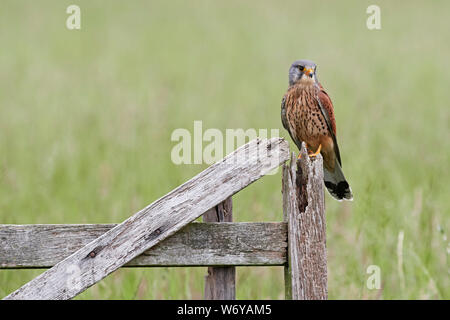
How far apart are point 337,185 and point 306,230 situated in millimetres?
1313

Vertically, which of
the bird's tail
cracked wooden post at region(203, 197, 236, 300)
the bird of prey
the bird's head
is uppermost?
the bird's head

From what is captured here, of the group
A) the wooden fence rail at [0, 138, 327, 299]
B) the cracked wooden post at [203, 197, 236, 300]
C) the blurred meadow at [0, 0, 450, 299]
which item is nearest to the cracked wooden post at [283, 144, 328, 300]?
the wooden fence rail at [0, 138, 327, 299]

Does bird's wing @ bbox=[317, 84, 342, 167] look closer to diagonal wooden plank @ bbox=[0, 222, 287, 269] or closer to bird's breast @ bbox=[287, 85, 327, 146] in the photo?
bird's breast @ bbox=[287, 85, 327, 146]

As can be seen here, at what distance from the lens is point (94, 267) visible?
7.73 ft

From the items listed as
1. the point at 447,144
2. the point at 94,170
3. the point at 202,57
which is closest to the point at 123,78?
the point at 202,57

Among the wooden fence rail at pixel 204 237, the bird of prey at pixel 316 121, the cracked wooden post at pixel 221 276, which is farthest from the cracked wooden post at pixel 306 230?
the bird of prey at pixel 316 121

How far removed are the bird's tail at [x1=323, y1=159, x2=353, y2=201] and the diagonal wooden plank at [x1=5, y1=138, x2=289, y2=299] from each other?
1262 mm

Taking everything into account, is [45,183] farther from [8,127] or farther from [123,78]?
[123,78]

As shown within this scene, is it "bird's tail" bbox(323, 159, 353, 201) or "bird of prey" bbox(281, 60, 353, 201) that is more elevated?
"bird of prey" bbox(281, 60, 353, 201)

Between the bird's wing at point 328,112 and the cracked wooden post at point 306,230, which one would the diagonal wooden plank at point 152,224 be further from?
the bird's wing at point 328,112

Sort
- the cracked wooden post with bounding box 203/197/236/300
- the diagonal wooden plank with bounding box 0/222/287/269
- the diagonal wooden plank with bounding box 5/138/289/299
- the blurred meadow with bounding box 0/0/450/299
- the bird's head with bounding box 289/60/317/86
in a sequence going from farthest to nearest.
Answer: the blurred meadow with bounding box 0/0/450/299 < the bird's head with bounding box 289/60/317/86 < the cracked wooden post with bounding box 203/197/236/300 < the diagonal wooden plank with bounding box 0/222/287/269 < the diagonal wooden plank with bounding box 5/138/289/299

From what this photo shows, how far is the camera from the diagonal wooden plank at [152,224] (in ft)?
7.69

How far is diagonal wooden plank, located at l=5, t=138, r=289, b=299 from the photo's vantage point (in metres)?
2.34

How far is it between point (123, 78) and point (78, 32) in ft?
8.81
